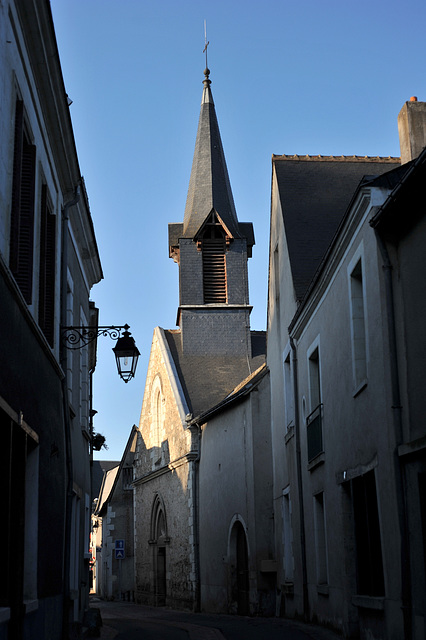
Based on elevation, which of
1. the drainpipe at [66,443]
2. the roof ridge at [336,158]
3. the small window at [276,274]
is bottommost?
the drainpipe at [66,443]

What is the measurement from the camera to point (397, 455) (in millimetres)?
8414

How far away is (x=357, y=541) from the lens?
34.3 feet

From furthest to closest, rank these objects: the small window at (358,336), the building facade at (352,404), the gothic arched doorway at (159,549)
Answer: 1. the gothic arched doorway at (159,549)
2. the small window at (358,336)
3. the building facade at (352,404)

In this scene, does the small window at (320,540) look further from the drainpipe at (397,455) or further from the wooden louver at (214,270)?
the wooden louver at (214,270)

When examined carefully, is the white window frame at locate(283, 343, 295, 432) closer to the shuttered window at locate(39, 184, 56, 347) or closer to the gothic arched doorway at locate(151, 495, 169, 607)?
the shuttered window at locate(39, 184, 56, 347)

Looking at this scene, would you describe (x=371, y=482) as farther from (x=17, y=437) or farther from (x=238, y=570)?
(x=238, y=570)

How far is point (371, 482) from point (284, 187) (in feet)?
27.3

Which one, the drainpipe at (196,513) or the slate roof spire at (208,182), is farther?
the slate roof spire at (208,182)

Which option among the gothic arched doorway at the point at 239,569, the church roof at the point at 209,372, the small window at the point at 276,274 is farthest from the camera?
the church roof at the point at 209,372

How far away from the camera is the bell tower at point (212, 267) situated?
3022 cm

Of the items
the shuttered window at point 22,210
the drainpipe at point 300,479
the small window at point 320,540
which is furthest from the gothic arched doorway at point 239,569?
the shuttered window at point 22,210

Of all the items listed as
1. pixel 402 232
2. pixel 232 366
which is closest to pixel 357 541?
pixel 402 232

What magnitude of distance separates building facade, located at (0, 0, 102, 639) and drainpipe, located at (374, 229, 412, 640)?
3504mm

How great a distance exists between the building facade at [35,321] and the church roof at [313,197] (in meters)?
4.24
